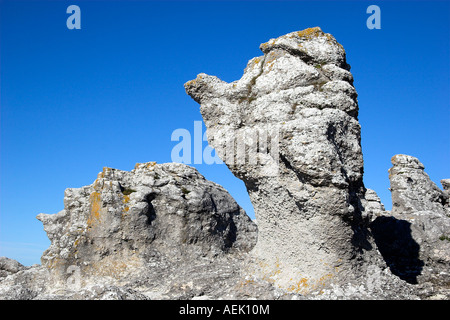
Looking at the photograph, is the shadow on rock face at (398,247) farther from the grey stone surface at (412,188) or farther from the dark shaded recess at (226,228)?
the dark shaded recess at (226,228)

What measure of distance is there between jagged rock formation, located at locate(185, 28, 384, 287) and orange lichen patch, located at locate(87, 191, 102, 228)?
4.34m

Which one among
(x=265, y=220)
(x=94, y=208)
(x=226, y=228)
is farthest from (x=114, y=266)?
(x=265, y=220)

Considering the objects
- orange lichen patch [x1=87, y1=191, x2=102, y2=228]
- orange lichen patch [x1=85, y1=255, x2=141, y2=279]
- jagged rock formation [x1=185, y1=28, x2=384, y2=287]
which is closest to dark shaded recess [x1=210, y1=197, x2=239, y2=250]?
orange lichen patch [x1=85, y1=255, x2=141, y2=279]

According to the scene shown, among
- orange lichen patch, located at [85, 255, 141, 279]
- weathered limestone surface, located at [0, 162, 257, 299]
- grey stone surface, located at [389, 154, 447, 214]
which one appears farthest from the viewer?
grey stone surface, located at [389, 154, 447, 214]

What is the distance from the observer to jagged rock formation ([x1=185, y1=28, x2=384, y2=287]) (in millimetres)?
9211

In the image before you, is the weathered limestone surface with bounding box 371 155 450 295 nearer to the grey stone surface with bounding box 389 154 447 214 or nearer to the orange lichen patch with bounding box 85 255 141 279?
the grey stone surface with bounding box 389 154 447 214

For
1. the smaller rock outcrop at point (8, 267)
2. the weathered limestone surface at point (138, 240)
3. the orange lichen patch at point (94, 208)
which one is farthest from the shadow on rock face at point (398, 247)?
the smaller rock outcrop at point (8, 267)

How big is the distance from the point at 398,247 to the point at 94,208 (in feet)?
30.2

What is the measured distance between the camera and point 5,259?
50.6ft

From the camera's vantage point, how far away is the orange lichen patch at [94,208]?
12797mm

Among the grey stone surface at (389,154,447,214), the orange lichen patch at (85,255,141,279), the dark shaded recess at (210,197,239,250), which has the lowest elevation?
the orange lichen patch at (85,255,141,279)

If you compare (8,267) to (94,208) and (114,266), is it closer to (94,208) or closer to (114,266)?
(94,208)
